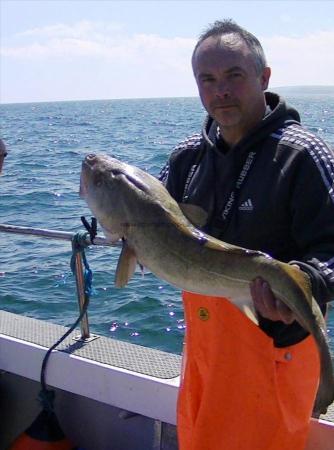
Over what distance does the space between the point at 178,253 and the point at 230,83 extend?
2.67 feet

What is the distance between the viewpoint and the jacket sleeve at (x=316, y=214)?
2535 mm

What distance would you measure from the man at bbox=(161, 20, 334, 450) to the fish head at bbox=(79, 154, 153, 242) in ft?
1.40

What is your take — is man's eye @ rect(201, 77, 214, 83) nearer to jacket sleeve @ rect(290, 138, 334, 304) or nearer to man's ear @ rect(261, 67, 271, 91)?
man's ear @ rect(261, 67, 271, 91)

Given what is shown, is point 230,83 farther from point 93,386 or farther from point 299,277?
point 93,386

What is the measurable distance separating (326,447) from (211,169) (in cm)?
156

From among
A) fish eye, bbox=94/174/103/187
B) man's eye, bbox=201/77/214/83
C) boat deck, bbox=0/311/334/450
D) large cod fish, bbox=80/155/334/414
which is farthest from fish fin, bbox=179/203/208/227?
boat deck, bbox=0/311/334/450

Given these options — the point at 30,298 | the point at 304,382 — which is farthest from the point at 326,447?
the point at 30,298

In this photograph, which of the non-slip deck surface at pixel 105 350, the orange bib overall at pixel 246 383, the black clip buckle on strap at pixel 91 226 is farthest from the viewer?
the non-slip deck surface at pixel 105 350

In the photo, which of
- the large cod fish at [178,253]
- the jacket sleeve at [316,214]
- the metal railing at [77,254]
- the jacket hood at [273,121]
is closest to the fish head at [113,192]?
the large cod fish at [178,253]

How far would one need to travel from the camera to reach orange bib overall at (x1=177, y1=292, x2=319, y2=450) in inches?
107

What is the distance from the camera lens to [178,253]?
8.18 ft

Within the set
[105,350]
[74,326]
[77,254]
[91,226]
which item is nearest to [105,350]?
[105,350]

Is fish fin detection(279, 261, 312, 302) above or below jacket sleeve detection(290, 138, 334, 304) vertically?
below

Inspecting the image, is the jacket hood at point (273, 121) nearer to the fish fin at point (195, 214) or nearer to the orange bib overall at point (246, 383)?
the fish fin at point (195, 214)
